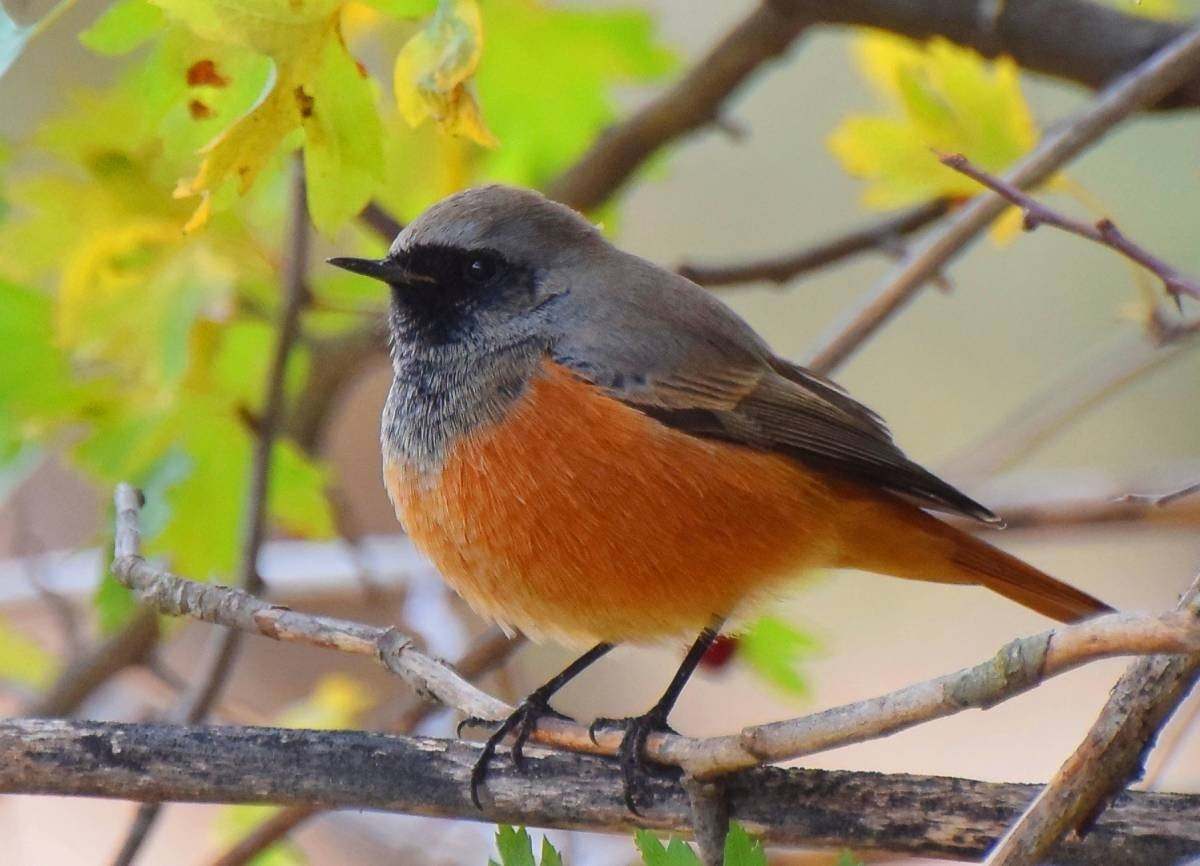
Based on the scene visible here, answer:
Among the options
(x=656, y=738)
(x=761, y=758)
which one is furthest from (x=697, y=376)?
(x=761, y=758)

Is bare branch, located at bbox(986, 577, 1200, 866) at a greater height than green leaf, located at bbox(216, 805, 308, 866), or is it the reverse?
green leaf, located at bbox(216, 805, 308, 866)

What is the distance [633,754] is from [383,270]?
1272 millimetres

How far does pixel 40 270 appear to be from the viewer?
131 inches

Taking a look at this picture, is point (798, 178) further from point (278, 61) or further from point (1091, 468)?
point (278, 61)

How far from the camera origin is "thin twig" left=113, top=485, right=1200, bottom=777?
153 cm

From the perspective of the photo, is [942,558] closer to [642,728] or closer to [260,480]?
[642,728]

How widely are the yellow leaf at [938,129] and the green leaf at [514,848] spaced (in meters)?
2.19

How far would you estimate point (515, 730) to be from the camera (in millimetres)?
2625

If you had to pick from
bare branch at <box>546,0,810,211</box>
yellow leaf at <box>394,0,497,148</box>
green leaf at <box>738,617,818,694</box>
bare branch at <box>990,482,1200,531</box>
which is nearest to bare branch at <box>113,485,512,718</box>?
yellow leaf at <box>394,0,497,148</box>

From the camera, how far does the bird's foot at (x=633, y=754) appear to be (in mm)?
2322

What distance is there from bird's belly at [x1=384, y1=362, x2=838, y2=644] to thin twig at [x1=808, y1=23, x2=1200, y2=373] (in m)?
0.55

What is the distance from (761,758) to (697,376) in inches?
49.8

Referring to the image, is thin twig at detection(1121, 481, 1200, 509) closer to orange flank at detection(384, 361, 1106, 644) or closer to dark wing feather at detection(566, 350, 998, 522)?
dark wing feather at detection(566, 350, 998, 522)

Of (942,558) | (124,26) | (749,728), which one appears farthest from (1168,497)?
(124,26)
